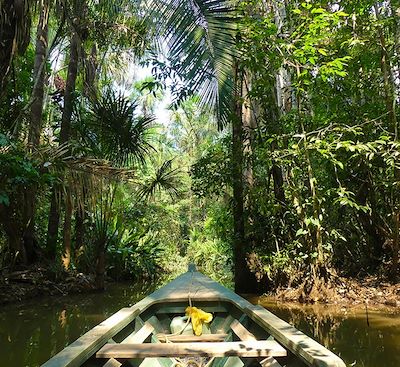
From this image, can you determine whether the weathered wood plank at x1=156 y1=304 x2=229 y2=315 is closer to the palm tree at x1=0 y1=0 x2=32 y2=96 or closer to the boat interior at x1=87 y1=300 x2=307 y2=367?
the boat interior at x1=87 y1=300 x2=307 y2=367

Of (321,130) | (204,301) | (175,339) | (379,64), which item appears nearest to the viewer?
(175,339)

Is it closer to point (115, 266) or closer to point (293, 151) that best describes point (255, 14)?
point (293, 151)

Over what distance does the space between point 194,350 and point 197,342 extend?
463 millimetres

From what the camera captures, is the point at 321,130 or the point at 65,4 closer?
the point at 65,4

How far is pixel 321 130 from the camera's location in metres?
6.40

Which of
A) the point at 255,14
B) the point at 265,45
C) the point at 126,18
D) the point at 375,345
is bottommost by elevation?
the point at 375,345

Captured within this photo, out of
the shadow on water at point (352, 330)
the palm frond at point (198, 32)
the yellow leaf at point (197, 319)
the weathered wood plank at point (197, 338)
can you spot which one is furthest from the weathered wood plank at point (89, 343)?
the palm frond at point (198, 32)

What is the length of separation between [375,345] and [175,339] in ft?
7.39

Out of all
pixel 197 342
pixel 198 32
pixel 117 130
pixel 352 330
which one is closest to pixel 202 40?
pixel 198 32

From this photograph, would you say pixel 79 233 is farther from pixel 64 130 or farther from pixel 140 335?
pixel 140 335

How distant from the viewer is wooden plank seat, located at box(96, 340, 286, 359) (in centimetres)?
241

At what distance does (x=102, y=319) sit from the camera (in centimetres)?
609

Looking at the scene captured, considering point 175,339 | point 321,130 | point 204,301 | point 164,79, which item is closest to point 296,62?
point 321,130

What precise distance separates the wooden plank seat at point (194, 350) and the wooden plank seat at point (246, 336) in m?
0.08
